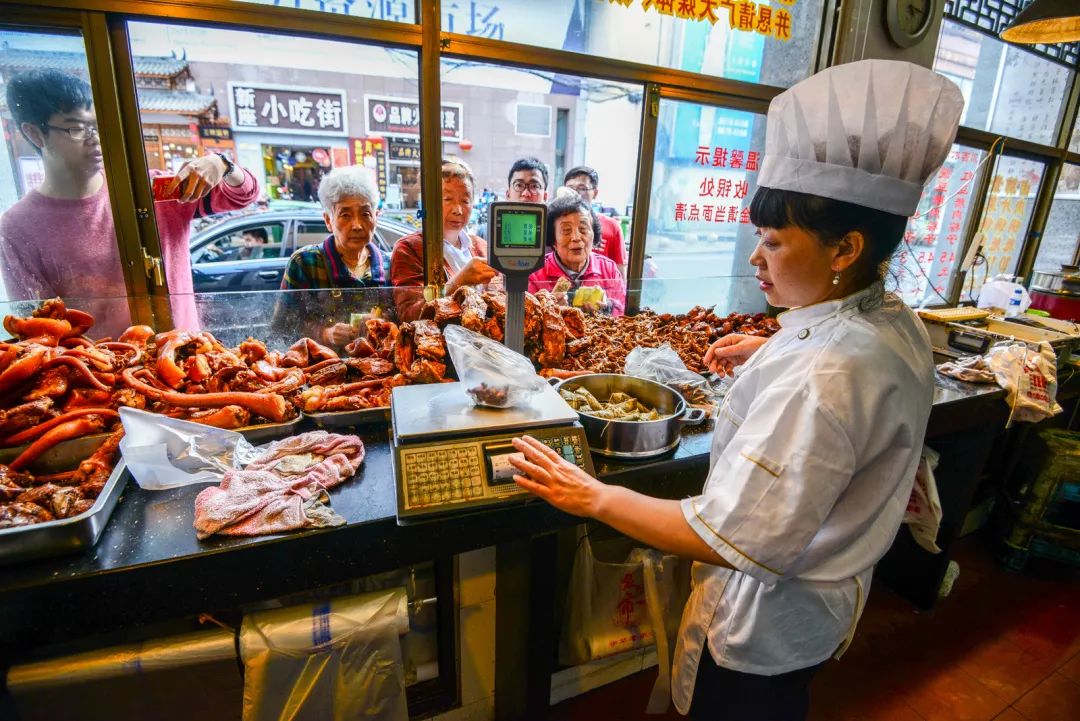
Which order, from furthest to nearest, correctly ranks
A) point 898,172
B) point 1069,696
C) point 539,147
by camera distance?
point 539,147
point 1069,696
point 898,172

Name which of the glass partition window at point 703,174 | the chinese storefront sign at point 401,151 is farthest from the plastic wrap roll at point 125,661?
the chinese storefront sign at point 401,151

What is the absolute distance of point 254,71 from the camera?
6.47 m

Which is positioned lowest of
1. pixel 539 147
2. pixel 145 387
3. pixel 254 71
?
pixel 145 387

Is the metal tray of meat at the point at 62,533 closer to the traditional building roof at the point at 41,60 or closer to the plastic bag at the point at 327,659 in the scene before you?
the plastic bag at the point at 327,659

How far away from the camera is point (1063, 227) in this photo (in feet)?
22.0

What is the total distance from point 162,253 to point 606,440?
2.79 m

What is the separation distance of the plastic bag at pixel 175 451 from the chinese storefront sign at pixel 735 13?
3.44m

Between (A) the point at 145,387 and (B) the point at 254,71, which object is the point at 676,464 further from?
(B) the point at 254,71

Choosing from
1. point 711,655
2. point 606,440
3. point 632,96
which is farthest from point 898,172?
point 632,96

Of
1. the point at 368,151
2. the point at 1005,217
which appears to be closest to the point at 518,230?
the point at 368,151

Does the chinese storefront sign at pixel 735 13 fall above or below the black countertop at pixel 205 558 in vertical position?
above

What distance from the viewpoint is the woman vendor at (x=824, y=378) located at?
95cm

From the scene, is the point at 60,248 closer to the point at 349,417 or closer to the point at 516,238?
the point at 349,417

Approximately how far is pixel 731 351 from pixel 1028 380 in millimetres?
1860
